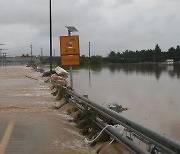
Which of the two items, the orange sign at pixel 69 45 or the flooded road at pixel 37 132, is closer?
the flooded road at pixel 37 132

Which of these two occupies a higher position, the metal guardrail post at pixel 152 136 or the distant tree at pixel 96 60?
the metal guardrail post at pixel 152 136

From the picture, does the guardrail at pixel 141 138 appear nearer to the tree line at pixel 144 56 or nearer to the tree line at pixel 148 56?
the tree line at pixel 144 56

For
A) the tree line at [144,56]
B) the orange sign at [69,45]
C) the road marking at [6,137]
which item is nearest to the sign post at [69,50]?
the orange sign at [69,45]

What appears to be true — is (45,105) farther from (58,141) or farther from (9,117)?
(58,141)

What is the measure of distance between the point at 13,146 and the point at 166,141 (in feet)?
13.1

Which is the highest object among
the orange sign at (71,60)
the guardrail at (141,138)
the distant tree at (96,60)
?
the orange sign at (71,60)

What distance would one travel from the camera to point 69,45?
17.7m

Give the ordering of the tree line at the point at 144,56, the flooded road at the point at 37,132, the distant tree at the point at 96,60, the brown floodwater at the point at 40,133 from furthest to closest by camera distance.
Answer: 1. the tree line at the point at 144,56
2. the distant tree at the point at 96,60
3. the flooded road at the point at 37,132
4. the brown floodwater at the point at 40,133

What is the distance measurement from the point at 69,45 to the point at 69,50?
0.24 m

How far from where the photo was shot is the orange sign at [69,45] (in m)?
17.4

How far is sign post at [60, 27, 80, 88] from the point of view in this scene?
17.5m

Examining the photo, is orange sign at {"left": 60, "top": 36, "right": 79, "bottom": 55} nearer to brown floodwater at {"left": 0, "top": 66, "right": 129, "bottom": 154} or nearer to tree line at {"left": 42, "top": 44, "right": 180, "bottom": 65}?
brown floodwater at {"left": 0, "top": 66, "right": 129, "bottom": 154}

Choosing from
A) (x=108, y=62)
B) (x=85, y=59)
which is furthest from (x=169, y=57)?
(x=85, y=59)

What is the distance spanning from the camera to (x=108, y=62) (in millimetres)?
165000
